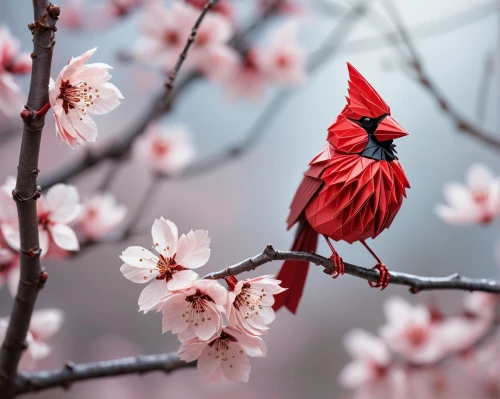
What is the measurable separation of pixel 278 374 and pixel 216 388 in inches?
5.6

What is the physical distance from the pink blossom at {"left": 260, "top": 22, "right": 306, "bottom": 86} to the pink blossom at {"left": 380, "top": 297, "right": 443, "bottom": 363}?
362 millimetres

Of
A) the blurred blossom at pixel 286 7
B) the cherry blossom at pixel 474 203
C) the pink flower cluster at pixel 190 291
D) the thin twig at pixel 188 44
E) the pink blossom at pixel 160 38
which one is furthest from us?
the blurred blossom at pixel 286 7

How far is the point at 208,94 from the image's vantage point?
1.34 metres

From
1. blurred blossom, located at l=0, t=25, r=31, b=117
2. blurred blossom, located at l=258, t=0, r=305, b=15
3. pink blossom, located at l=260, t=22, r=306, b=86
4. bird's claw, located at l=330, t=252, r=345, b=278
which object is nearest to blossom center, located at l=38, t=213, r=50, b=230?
blurred blossom, located at l=0, t=25, r=31, b=117

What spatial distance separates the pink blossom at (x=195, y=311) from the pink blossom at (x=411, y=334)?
0.53 meters

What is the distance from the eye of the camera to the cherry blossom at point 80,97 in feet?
1.03

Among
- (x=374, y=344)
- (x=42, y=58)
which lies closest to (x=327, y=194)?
(x=42, y=58)

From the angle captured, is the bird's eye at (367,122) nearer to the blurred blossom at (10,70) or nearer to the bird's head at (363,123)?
the bird's head at (363,123)

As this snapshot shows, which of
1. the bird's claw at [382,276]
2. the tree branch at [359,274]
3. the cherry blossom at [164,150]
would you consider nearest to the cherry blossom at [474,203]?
the tree branch at [359,274]

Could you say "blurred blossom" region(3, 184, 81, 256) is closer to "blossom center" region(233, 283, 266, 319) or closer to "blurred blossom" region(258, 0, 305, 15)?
"blossom center" region(233, 283, 266, 319)

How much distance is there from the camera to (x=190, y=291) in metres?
0.31

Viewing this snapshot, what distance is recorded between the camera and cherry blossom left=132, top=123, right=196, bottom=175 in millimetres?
857

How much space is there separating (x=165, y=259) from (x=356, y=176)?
0.41 feet

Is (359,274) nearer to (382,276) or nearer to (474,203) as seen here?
(382,276)
